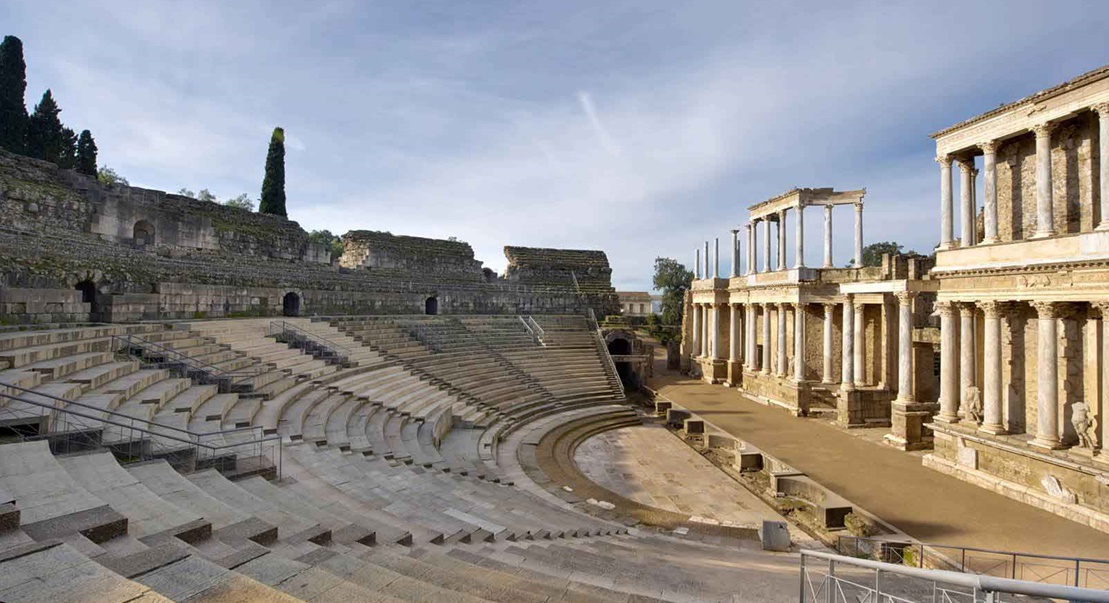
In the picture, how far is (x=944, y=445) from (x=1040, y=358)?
10.9 feet

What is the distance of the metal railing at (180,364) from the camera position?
36.5 feet

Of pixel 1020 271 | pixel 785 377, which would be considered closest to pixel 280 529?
pixel 1020 271

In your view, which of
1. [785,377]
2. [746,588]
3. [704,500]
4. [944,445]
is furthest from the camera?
[785,377]

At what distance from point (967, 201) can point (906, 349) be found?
494 cm

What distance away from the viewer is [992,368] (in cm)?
1270

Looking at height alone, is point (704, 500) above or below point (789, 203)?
below

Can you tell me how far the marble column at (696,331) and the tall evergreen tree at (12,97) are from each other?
1330 inches

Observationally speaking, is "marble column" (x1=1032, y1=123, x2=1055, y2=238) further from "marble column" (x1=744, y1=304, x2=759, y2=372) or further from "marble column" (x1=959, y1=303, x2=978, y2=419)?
"marble column" (x1=744, y1=304, x2=759, y2=372)

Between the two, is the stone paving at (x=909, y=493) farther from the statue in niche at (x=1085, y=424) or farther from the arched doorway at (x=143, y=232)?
the arched doorway at (x=143, y=232)

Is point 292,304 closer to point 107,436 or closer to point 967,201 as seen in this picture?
point 107,436

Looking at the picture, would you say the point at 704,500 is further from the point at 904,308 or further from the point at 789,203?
the point at 789,203

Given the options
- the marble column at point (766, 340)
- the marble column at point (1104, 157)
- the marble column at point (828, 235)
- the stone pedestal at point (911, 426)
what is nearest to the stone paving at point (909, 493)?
the stone pedestal at point (911, 426)

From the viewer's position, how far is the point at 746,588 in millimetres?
6238

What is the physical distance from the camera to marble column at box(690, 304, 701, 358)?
30.7m
